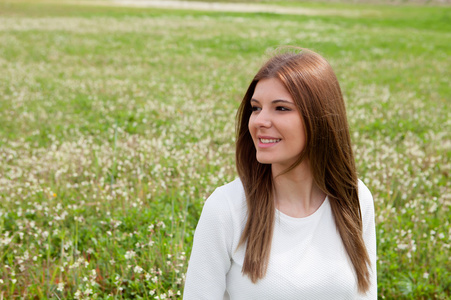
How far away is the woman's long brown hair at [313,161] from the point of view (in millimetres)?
2549

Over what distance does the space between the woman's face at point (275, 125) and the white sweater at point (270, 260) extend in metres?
0.31

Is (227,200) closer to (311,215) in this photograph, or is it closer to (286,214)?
(286,214)

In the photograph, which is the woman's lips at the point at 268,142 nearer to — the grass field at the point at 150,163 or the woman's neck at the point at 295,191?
the woman's neck at the point at 295,191

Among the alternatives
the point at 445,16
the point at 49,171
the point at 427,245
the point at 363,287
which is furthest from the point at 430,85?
the point at 445,16

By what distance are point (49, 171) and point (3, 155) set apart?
3.79ft

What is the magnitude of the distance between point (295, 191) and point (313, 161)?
0.22 m

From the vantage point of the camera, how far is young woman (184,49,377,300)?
2.54 meters

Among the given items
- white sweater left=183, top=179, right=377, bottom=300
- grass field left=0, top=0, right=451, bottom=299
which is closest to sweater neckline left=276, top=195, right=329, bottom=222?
white sweater left=183, top=179, right=377, bottom=300

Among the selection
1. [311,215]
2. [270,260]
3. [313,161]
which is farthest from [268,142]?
[270,260]

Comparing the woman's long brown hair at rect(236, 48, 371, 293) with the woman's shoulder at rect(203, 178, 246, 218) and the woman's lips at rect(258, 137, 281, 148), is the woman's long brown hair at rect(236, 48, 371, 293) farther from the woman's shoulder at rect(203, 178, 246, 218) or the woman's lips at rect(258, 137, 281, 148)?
the woman's lips at rect(258, 137, 281, 148)

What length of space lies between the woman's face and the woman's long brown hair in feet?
0.14

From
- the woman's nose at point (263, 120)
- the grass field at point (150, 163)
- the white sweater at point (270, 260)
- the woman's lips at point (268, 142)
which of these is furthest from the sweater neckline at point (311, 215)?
the grass field at point (150, 163)

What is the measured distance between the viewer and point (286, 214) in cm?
271

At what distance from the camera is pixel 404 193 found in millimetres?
6152
